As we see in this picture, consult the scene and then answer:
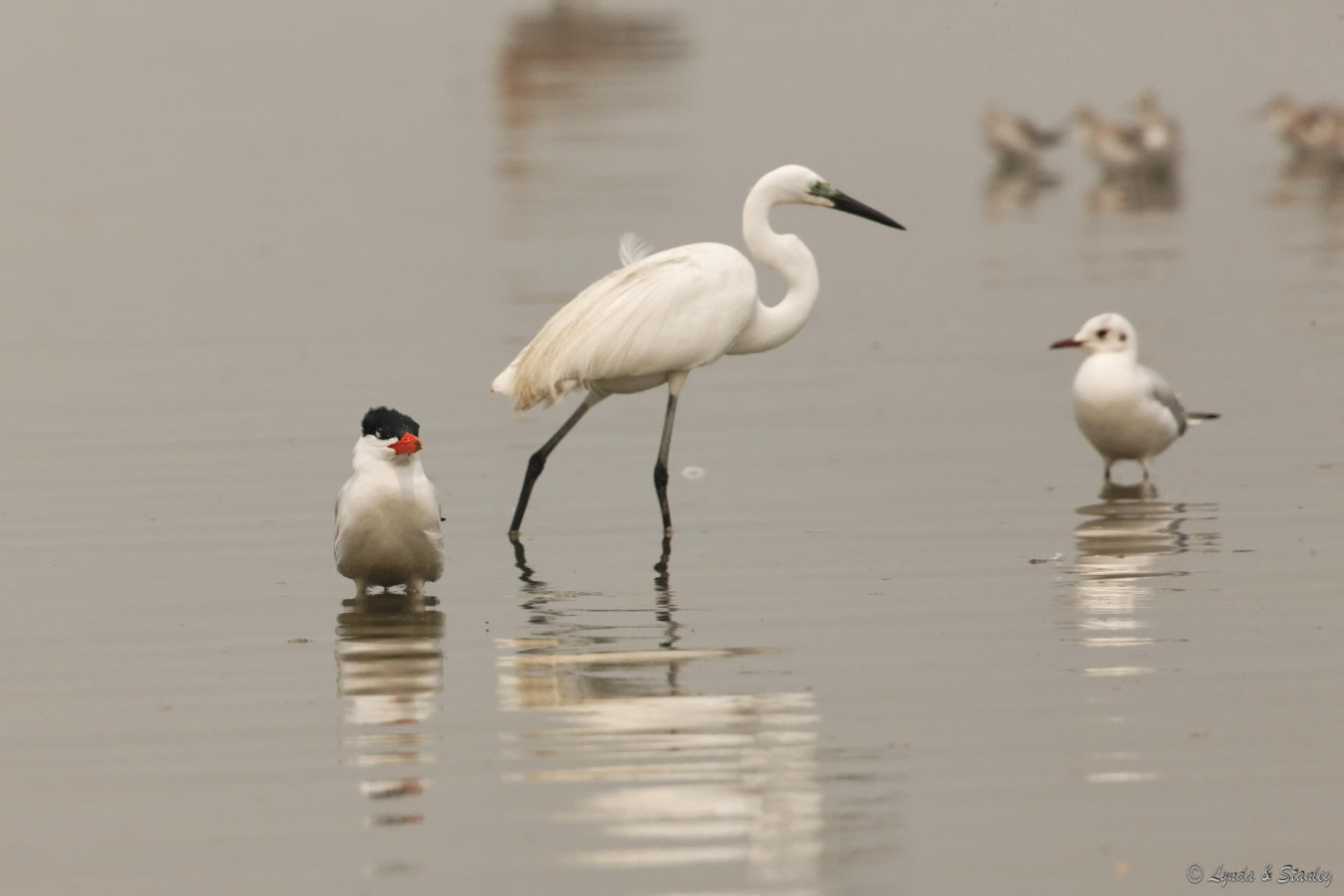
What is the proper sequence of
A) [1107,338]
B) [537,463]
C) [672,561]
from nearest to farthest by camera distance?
[672,561] → [537,463] → [1107,338]

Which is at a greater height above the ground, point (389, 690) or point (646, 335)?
point (646, 335)

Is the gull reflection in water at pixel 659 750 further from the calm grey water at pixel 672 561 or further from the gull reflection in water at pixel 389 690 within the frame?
the gull reflection in water at pixel 389 690

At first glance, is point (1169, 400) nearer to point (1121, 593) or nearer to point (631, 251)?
point (631, 251)

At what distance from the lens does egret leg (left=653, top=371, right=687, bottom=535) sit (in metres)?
10.1

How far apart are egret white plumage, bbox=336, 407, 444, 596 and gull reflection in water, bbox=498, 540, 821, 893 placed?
56cm

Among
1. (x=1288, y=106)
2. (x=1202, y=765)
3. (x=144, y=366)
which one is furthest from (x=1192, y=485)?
(x=1288, y=106)

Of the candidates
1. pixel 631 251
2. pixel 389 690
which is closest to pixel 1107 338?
pixel 631 251

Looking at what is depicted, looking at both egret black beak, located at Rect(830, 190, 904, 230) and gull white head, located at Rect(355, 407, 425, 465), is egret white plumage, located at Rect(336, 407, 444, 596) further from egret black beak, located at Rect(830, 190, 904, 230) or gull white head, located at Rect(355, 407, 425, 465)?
egret black beak, located at Rect(830, 190, 904, 230)

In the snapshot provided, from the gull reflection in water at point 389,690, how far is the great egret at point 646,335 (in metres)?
1.50

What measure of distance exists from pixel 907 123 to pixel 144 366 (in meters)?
16.8

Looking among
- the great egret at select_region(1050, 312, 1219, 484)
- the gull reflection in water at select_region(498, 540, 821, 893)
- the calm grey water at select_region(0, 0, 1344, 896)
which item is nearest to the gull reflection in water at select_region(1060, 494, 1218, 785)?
the calm grey water at select_region(0, 0, 1344, 896)

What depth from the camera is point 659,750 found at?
682cm

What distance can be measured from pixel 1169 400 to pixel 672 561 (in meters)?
3.20

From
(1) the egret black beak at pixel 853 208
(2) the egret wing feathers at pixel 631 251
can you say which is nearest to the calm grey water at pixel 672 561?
(2) the egret wing feathers at pixel 631 251
